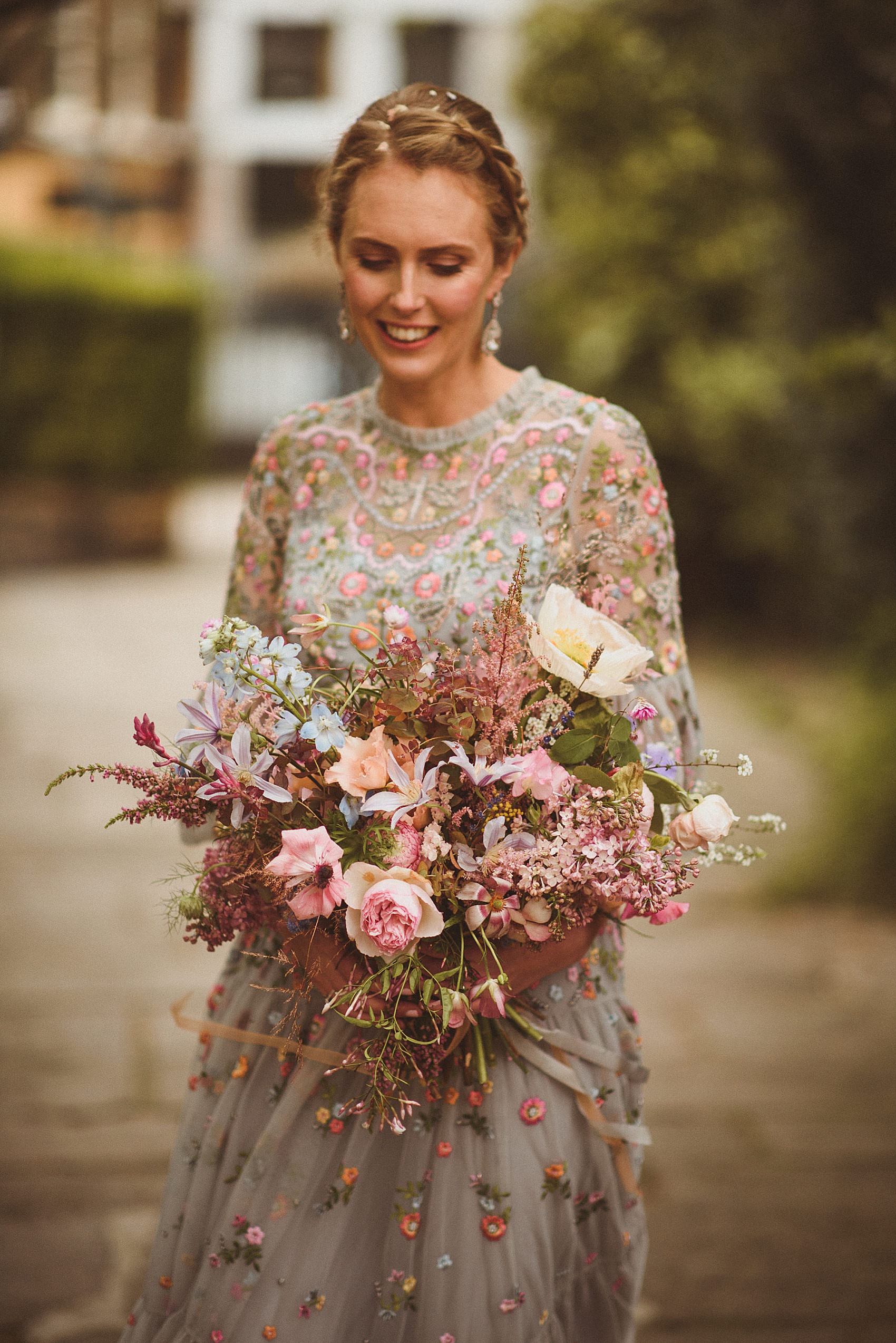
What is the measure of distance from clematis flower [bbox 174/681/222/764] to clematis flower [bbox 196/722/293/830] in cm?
2

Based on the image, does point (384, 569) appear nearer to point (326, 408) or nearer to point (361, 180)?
point (326, 408)

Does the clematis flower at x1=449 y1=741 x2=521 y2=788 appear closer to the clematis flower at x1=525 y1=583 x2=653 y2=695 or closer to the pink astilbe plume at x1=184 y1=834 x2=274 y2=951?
the clematis flower at x1=525 y1=583 x2=653 y2=695

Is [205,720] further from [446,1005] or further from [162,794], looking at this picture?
[446,1005]

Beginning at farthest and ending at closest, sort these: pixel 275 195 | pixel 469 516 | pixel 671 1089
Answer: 1. pixel 275 195
2. pixel 671 1089
3. pixel 469 516

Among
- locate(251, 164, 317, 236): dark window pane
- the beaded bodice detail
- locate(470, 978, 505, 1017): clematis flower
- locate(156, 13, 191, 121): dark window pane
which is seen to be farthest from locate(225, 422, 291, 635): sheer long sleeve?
locate(251, 164, 317, 236): dark window pane

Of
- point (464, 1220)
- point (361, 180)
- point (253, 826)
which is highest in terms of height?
point (361, 180)

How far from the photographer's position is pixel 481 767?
5.62 ft

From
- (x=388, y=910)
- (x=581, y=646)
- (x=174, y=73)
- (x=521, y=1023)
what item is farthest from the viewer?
(x=174, y=73)

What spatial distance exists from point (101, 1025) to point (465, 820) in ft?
10.1

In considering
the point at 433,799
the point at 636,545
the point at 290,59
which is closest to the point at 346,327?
the point at 636,545

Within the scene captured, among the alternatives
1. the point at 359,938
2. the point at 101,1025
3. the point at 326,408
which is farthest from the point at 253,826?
the point at 101,1025

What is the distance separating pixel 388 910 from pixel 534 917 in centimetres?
21

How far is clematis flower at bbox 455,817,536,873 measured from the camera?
172cm

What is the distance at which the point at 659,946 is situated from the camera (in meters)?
5.32
